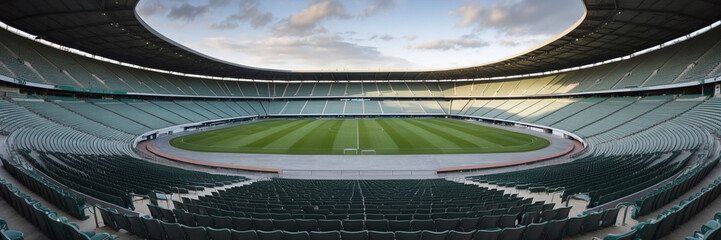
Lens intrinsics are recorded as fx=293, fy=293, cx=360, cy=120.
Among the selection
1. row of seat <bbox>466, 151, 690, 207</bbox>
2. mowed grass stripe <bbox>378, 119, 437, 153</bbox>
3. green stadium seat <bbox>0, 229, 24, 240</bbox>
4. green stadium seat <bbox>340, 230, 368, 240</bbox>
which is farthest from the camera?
mowed grass stripe <bbox>378, 119, 437, 153</bbox>

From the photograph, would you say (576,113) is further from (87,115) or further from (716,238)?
(87,115)

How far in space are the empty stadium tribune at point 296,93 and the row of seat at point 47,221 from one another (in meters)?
29.4

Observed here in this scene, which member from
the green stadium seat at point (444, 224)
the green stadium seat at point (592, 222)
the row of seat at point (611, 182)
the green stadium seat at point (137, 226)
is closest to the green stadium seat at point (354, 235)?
the green stadium seat at point (444, 224)

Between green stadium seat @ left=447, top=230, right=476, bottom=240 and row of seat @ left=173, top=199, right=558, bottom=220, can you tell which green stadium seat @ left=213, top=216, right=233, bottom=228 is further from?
green stadium seat @ left=447, top=230, right=476, bottom=240

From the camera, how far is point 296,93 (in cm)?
7275

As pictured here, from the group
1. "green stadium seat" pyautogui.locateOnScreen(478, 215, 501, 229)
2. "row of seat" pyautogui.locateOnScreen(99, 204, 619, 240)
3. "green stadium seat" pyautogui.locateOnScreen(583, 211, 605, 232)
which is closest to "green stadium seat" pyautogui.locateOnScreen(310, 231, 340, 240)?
"row of seat" pyautogui.locateOnScreen(99, 204, 619, 240)

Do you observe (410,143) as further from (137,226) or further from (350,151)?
(137,226)

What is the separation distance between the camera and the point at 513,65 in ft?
164

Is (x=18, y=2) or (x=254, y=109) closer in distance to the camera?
(x=18, y=2)

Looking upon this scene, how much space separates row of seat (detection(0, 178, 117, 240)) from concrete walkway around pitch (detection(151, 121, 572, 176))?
14.5m

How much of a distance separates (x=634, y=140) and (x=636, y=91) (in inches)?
647

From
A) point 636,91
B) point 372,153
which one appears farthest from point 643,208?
point 636,91

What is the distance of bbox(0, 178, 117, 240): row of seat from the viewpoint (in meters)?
4.15

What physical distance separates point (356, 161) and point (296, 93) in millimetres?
51864
